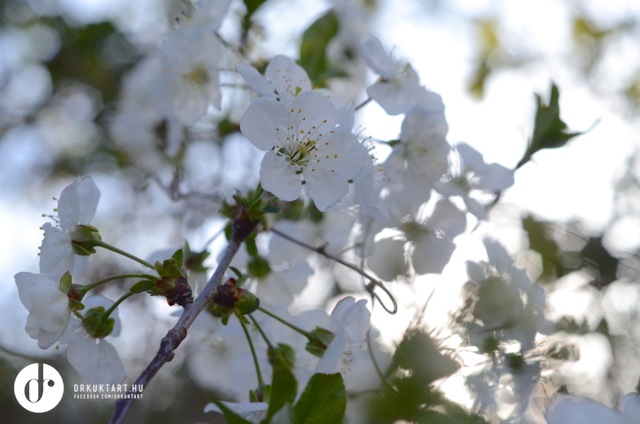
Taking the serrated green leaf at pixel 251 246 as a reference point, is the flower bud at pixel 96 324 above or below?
below

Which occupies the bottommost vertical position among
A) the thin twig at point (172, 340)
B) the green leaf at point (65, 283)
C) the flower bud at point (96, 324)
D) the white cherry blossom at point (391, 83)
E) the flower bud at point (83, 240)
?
the thin twig at point (172, 340)

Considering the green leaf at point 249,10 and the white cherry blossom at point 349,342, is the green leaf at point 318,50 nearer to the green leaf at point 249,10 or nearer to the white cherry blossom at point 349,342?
the green leaf at point 249,10

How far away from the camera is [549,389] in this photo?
1.00 meters

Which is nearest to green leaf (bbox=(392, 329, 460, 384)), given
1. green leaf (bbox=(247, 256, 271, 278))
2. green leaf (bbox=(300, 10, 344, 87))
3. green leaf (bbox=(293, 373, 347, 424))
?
green leaf (bbox=(293, 373, 347, 424))

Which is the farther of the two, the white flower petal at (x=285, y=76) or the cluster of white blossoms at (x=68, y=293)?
the white flower petal at (x=285, y=76)

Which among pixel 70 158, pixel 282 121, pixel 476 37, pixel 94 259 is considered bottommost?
pixel 282 121

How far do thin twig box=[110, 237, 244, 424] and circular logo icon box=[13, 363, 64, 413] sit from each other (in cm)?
46

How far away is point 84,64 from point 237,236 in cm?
157

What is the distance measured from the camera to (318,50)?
1269 millimetres

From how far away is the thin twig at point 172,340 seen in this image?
0.65 m

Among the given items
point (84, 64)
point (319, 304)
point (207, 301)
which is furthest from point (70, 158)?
point (207, 301)

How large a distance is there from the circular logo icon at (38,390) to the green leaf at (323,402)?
64 cm

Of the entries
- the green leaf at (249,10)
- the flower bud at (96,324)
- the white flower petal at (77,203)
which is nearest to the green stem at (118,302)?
the flower bud at (96,324)

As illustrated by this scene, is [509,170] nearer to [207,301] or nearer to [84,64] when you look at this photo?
[207,301]
